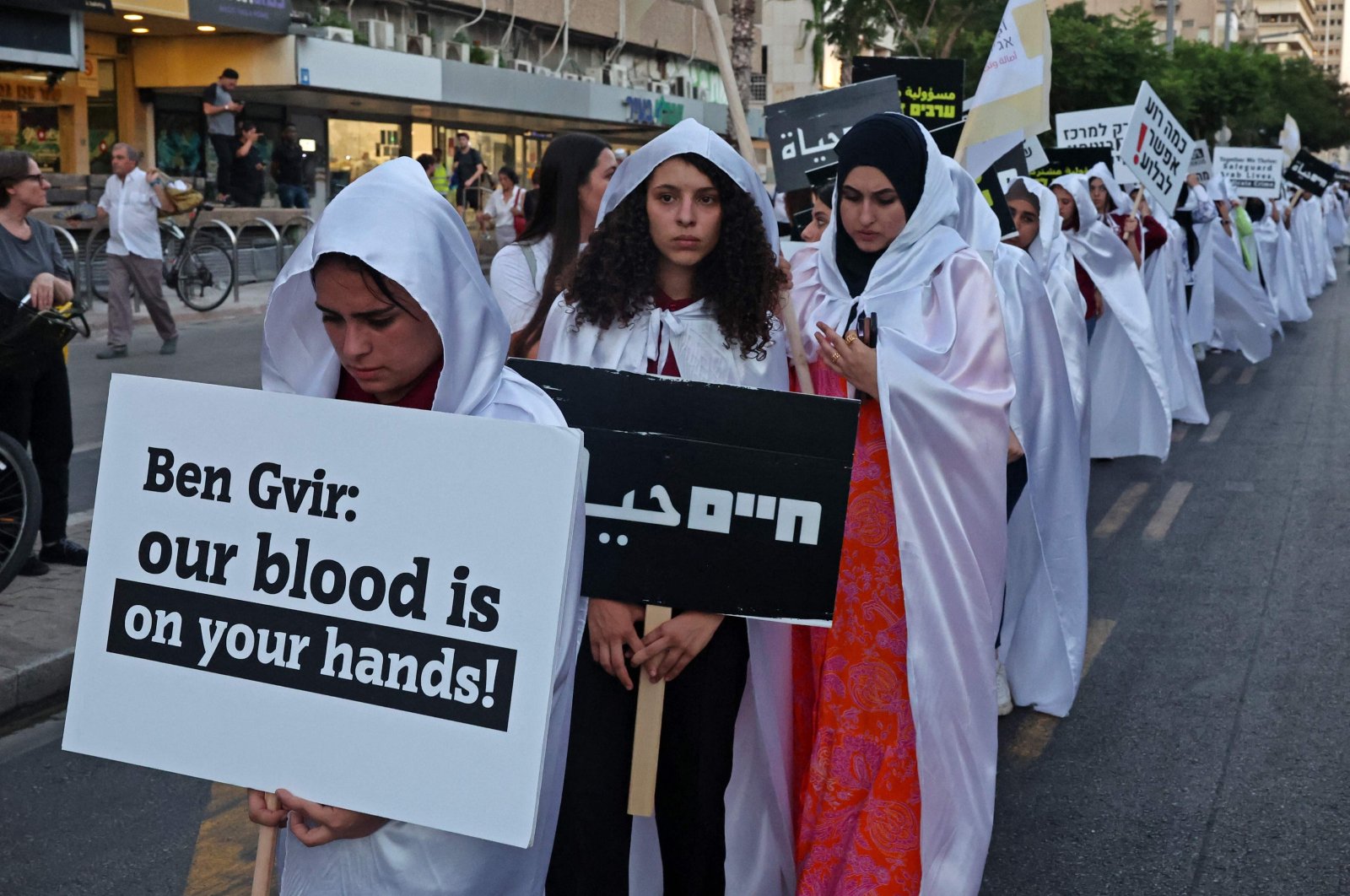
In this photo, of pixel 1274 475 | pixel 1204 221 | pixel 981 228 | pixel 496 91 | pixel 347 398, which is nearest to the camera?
pixel 347 398

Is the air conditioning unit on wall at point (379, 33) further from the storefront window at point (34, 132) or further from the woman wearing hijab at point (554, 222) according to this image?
the woman wearing hijab at point (554, 222)

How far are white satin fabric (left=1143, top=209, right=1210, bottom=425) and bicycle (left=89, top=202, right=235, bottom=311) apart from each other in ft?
30.6

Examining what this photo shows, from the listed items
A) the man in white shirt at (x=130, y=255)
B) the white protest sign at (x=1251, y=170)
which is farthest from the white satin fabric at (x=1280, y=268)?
the man in white shirt at (x=130, y=255)

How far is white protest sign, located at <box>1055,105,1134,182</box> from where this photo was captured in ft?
43.1

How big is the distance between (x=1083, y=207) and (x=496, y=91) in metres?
28.2

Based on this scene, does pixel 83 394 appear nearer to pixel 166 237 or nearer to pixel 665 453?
pixel 166 237

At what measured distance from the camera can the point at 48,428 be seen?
6.56m

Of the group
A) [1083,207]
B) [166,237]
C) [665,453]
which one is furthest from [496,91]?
[665,453]

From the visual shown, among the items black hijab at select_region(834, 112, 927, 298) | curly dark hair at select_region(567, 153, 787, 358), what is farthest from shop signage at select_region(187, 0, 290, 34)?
curly dark hair at select_region(567, 153, 787, 358)

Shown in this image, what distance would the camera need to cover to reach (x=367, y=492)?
6.52 feet

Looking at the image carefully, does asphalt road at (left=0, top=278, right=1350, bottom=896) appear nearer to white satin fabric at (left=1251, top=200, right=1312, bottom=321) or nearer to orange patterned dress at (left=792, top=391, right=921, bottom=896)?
orange patterned dress at (left=792, top=391, right=921, bottom=896)

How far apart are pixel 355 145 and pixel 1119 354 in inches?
1029

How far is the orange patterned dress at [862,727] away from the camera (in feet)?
11.1

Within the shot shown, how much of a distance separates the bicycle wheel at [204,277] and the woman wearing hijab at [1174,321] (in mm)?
9773
